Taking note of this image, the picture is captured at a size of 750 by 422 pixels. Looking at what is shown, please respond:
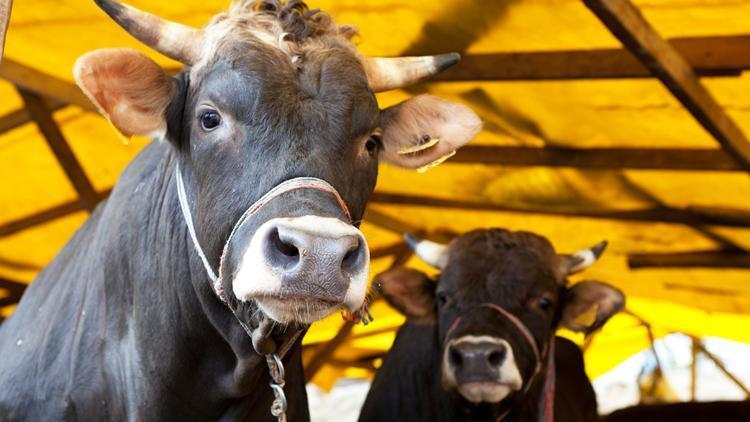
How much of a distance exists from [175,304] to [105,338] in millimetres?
344

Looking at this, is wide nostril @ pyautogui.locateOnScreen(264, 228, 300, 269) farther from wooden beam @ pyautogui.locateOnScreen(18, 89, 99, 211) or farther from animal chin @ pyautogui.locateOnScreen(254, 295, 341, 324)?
wooden beam @ pyautogui.locateOnScreen(18, 89, 99, 211)

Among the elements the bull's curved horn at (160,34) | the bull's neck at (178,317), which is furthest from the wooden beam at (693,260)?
the bull's curved horn at (160,34)

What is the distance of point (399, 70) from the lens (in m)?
3.58

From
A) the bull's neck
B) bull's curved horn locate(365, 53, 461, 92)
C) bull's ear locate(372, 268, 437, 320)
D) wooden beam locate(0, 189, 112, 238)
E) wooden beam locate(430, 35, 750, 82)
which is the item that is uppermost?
bull's curved horn locate(365, 53, 461, 92)

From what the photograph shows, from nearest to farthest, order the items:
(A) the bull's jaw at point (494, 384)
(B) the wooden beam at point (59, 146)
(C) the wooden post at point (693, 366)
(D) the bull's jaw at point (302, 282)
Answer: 1. (D) the bull's jaw at point (302, 282)
2. (A) the bull's jaw at point (494, 384)
3. (B) the wooden beam at point (59, 146)
4. (C) the wooden post at point (693, 366)

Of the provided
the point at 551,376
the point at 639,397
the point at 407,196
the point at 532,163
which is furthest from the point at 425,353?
the point at 639,397

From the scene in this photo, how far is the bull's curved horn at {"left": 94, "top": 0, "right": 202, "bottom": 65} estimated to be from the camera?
317 centimetres

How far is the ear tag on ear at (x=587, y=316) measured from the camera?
5770 millimetres

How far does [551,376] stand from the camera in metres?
5.60

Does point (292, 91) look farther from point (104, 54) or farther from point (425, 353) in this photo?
point (425, 353)

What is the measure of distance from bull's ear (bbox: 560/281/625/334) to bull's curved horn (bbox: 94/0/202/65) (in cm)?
304

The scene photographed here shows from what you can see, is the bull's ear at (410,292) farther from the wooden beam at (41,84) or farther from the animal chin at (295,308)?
the animal chin at (295,308)

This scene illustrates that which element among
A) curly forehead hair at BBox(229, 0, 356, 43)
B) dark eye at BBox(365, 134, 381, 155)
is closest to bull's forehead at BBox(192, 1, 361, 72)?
curly forehead hair at BBox(229, 0, 356, 43)

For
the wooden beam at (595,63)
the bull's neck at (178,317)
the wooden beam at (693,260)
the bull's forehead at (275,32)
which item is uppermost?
the bull's forehead at (275,32)
